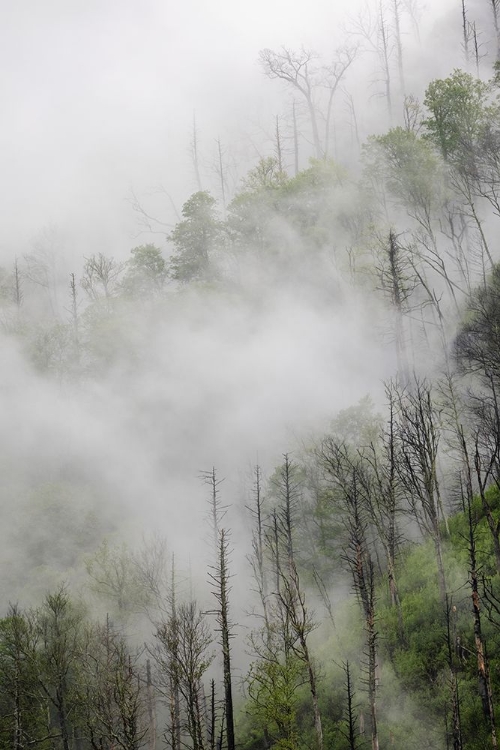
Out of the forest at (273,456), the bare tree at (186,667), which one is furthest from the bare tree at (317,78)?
the bare tree at (186,667)

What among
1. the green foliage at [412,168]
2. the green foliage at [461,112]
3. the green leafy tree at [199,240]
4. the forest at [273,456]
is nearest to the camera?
the forest at [273,456]

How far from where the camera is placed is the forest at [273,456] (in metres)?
22.5

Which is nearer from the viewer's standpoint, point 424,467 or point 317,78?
point 424,467

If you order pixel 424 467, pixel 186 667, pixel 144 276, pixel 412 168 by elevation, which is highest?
pixel 144 276

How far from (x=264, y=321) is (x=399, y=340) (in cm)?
1903

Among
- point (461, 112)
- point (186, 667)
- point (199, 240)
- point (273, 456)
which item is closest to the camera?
point (186, 667)

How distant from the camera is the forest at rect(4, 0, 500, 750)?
22.5 metres

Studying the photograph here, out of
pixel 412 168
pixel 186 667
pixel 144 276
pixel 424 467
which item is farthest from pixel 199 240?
pixel 186 667

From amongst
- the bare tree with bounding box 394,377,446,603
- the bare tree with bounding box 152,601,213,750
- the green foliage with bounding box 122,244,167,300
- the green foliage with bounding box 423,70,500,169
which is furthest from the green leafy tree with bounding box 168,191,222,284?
the bare tree with bounding box 152,601,213,750

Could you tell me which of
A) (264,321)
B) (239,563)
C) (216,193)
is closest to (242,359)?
(264,321)

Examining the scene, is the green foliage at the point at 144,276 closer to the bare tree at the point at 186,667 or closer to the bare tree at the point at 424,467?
the bare tree at the point at 186,667

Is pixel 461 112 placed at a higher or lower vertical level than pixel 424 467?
higher

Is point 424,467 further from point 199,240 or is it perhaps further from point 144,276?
point 144,276

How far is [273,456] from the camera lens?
41.5m
